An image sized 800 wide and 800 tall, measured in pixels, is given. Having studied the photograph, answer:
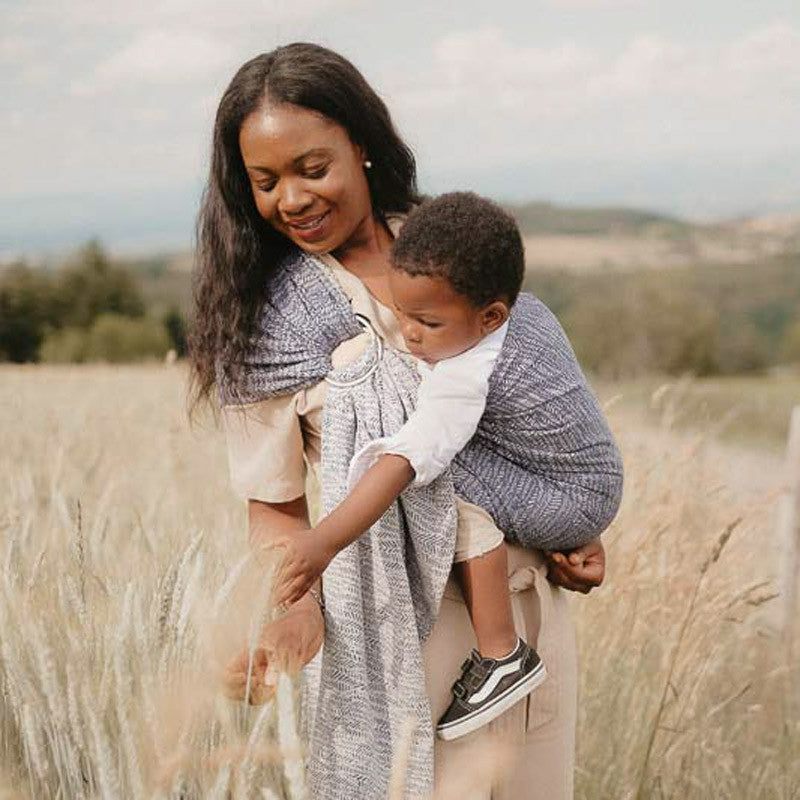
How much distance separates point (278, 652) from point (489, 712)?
0.41 metres

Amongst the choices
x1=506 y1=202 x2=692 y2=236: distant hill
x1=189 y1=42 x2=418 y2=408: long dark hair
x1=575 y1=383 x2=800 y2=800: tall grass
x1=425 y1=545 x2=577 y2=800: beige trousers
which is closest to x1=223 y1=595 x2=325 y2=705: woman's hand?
x1=425 y1=545 x2=577 y2=800: beige trousers

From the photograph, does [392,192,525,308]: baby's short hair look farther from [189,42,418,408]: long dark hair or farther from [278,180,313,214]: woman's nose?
[189,42,418,408]: long dark hair

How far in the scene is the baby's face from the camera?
182 cm

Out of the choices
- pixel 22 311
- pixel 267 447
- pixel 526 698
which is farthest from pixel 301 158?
pixel 22 311

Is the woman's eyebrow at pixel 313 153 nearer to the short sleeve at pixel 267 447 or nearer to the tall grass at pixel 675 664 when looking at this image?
the short sleeve at pixel 267 447

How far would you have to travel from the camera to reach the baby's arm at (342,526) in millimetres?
1720

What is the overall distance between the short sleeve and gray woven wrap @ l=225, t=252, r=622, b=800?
35 mm

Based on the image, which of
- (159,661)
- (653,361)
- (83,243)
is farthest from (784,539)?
(83,243)

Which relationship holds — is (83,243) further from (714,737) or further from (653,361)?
(714,737)

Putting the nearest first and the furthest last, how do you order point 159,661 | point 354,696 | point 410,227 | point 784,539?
point 159,661 → point 410,227 → point 354,696 → point 784,539

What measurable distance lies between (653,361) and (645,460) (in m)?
57.7

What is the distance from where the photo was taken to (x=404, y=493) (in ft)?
6.30

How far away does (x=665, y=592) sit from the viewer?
141 inches

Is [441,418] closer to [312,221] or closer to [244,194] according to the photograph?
[312,221]
